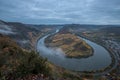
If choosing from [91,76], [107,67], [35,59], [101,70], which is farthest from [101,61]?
[35,59]

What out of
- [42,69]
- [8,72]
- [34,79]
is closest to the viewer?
[34,79]

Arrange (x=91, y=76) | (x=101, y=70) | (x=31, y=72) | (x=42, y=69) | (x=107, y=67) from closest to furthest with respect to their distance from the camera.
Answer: (x=31, y=72) < (x=42, y=69) < (x=91, y=76) < (x=101, y=70) < (x=107, y=67)

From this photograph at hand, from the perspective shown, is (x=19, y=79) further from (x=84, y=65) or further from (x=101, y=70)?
(x=84, y=65)

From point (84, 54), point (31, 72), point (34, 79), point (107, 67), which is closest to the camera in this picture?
point (34, 79)

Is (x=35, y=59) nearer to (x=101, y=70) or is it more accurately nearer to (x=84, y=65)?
(x=101, y=70)

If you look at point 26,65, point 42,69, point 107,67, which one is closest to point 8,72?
point 26,65

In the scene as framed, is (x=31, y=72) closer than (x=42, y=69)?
Yes

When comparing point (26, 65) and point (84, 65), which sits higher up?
point (26, 65)

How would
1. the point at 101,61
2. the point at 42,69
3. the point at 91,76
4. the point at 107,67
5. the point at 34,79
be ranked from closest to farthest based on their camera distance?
the point at 34,79
the point at 42,69
the point at 91,76
the point at 107,67
the point at 101,61

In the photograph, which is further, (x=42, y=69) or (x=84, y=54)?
(x=84, y=54)
